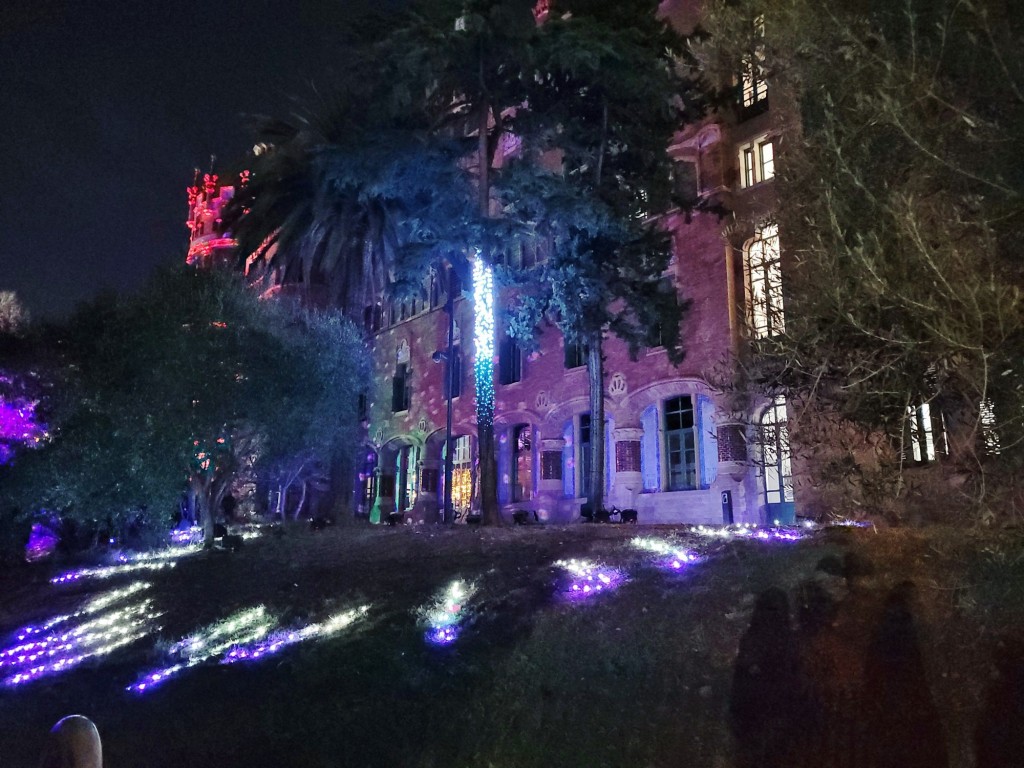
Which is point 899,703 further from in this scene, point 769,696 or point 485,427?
point 485,427

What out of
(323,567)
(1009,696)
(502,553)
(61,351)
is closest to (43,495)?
(61,351)

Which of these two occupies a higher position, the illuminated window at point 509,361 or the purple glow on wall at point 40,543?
the illuminated window at point 509,361

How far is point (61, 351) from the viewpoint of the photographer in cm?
1947

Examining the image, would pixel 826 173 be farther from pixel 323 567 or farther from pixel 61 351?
pixel 61 351

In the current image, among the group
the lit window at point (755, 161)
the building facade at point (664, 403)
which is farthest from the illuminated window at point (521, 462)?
the lit window at point (755, 161)

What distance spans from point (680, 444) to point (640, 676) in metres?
14.9

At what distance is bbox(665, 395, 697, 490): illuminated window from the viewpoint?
2005 centimetres

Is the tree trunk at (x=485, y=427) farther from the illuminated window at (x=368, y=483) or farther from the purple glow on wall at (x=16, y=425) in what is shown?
the illuminated window at (x=368, y=483)

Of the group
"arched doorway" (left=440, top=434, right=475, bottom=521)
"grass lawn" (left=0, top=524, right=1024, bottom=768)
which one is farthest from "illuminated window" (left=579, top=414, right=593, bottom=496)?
"grass lawn" (left=0, top=524, right=1024, bottom=768)

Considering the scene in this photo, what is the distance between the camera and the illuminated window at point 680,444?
65.8 feet

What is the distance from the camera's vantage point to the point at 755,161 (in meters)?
19.9

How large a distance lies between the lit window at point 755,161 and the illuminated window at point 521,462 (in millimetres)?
10194

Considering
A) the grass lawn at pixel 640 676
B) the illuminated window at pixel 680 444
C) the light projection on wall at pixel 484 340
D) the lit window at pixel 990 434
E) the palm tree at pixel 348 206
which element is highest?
the palm tree at pixel 348 206

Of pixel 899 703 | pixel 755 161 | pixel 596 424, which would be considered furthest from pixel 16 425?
pixel 899 703
